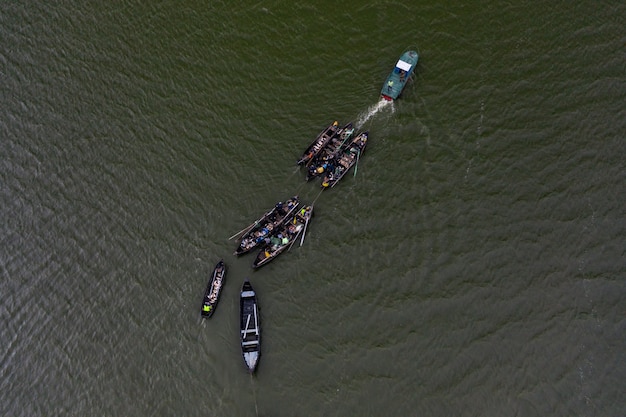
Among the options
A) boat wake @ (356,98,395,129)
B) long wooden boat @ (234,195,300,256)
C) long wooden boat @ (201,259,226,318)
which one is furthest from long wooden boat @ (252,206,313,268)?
boat wake @ (356,98,395,129)

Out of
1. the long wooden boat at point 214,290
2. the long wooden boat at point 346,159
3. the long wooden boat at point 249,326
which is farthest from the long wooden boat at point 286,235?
the long wooden boat at point 346,159

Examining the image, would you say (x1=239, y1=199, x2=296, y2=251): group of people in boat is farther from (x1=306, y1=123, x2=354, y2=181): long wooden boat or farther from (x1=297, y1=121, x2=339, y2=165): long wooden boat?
(x1=297, y1=121, x2=339, y2=165): long wooden boat

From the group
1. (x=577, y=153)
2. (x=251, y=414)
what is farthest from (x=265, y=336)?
(x=577, y=153)

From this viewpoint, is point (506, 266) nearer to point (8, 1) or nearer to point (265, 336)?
point (265, 336)

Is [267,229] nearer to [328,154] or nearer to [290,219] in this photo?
[290,219]

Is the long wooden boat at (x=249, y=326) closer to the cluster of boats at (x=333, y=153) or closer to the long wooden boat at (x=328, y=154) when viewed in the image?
the long wooden boat at (x=328, y=154)

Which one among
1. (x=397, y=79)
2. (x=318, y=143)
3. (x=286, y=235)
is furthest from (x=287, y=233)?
(x=397, y=79)
